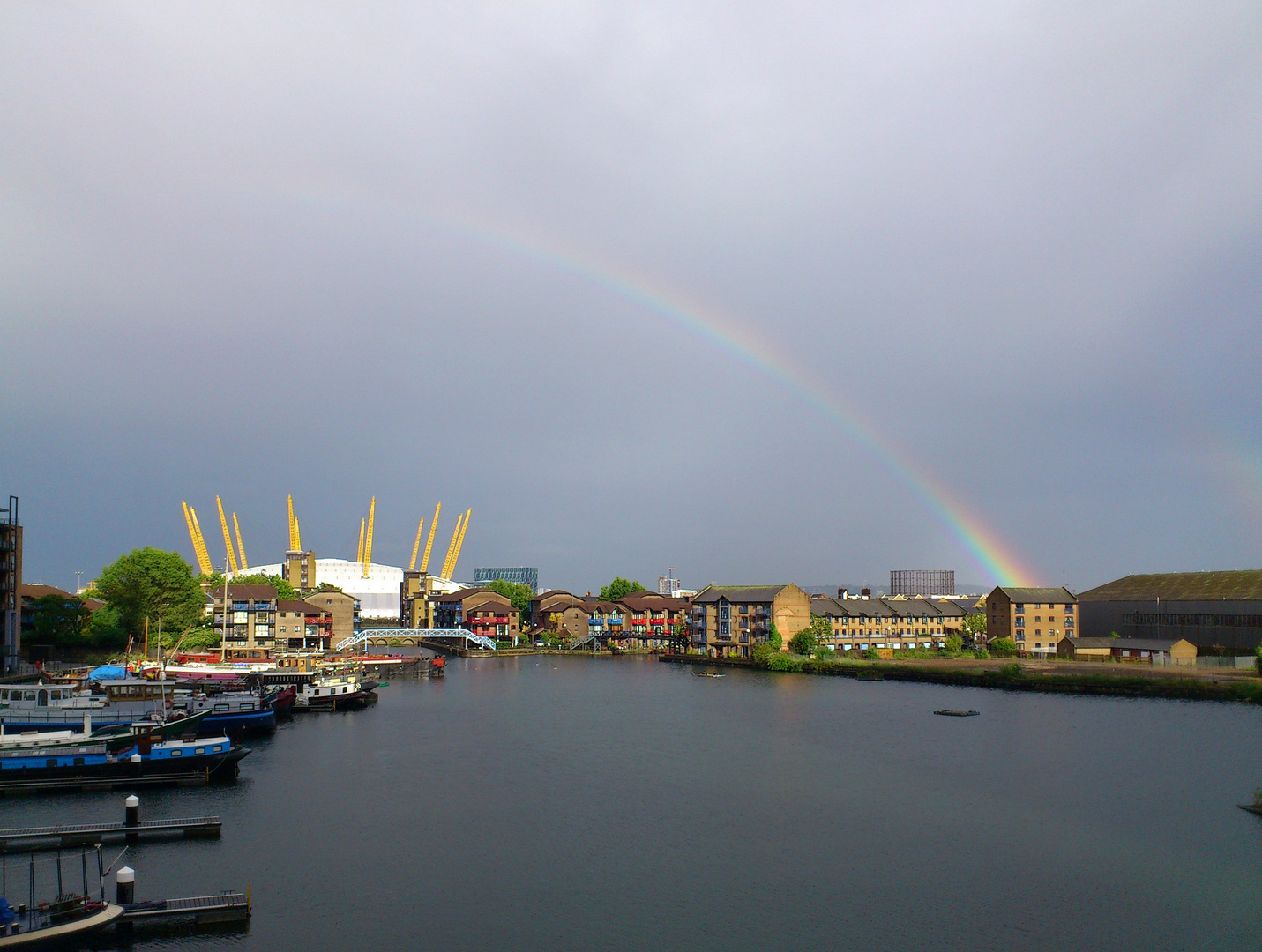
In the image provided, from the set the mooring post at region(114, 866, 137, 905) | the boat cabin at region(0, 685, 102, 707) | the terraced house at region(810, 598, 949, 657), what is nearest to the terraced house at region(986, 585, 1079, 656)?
the terraced house at region(810, 598, 949, 657)

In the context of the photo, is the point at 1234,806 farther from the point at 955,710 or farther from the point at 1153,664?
the point at 1153,664

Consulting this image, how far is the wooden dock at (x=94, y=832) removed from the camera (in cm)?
1928

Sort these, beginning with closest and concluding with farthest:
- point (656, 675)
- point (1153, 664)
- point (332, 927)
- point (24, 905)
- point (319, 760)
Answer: point (24, 905) < point (332, 927) < point (319, 760) < point (1153, 664) < point (656, 675)

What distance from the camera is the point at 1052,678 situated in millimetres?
51625

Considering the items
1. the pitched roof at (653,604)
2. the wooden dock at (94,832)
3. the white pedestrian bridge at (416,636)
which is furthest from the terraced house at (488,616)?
the wooden dock at (94,832)

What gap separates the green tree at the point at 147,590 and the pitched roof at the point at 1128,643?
6309 centimetres

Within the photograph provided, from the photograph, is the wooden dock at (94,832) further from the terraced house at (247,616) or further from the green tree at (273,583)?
the green tree at (273,583)

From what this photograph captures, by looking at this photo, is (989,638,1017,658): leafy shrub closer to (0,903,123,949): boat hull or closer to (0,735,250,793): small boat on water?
(0,735,250,793): small boat on water

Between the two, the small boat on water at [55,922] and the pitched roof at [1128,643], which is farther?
the pitched roof at [1128,643]

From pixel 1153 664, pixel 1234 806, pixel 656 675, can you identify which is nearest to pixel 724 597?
pixel 656 675

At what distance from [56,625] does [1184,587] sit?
76.1 metres

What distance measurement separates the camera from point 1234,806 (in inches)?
970


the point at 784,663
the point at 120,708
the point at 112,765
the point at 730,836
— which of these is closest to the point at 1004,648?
the point at 784,663

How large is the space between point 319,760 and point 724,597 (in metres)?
48.5
